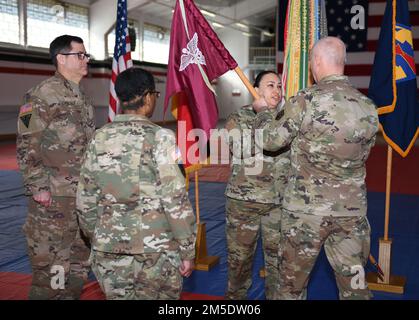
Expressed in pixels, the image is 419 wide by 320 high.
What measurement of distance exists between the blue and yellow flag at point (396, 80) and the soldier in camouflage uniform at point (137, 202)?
1.92 m

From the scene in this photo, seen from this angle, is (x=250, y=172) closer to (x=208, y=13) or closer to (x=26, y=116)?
(x=26, y=116)

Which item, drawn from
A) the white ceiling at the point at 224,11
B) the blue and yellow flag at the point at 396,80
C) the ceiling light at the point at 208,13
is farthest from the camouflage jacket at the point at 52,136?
the ceiling light at the point at 208,13

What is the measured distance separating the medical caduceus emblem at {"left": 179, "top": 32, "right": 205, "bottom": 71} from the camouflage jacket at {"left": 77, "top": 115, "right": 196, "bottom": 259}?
1229 mm

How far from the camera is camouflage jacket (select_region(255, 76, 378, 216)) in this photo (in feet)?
6.95

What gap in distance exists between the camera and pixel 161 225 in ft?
6.32

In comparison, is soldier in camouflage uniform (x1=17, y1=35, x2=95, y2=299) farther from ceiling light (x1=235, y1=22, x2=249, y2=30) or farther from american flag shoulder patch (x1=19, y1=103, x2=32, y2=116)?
ceiling light (x1=235, y1=22, x2=249, y2=30)

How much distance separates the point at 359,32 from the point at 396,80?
10407mm

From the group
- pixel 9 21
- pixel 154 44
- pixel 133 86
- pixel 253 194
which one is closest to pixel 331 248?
pixel 253 194

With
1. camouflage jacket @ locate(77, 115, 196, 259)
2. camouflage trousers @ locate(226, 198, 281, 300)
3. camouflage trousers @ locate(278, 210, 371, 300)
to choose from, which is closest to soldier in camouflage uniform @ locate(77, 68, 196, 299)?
camouflage jacket @ locate(77, 115, 196, 259)

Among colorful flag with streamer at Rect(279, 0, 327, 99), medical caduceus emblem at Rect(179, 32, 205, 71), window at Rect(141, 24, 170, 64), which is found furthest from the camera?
window at Rect(141, 24, 170, 64)

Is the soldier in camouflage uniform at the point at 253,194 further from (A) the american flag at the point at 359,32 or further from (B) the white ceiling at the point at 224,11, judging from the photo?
(B) the white ceiling at the point at 224,11

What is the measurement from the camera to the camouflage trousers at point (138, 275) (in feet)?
6.34

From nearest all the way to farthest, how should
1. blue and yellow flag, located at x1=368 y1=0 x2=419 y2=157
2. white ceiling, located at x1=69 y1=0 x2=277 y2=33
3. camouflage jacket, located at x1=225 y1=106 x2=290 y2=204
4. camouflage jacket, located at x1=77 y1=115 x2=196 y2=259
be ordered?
camouflage jacket, located at x1=77 y1=115 x2=196 y2=259 → camouflage jacket, located at x1=225 y1=106 x2=290 y2=204 → blue and yellow flag, located at x1=368 y1=0 x2=419 y2=157 → white ceiling, located at x1=69 y1=0 x2=277 y2=33

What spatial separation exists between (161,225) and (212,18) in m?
21.5
